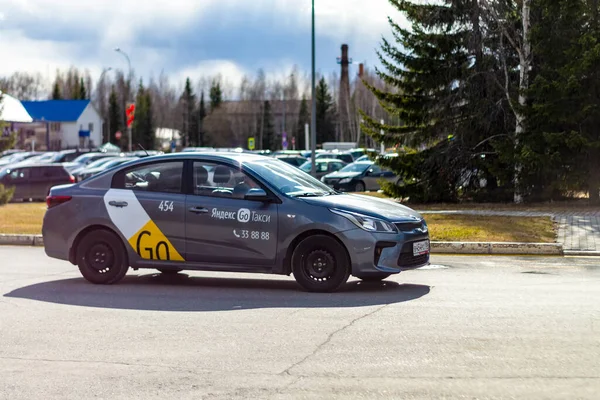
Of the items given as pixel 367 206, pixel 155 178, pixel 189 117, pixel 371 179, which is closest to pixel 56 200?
pixel 155 178

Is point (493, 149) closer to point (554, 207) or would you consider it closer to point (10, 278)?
point (554, 207)

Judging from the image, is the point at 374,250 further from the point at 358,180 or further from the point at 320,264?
the point at 358,180

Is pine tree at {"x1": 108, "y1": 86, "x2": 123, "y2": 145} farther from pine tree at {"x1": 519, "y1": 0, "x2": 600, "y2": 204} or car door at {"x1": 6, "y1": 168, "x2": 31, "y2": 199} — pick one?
pine tree at {"x1": 519, "y1": 0, "x2": 600, "y2": 204}

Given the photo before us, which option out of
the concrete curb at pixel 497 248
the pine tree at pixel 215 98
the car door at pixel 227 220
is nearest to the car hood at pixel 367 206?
the car door at pixel 227 220

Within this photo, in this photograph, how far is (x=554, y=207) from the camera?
22531 mm

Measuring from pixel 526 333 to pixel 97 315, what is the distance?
13.4 feet

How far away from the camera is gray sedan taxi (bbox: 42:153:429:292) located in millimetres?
9531

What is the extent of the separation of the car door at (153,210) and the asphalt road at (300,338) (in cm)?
50

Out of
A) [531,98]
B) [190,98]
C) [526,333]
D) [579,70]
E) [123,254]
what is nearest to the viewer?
[526,333]

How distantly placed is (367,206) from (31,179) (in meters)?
28.9

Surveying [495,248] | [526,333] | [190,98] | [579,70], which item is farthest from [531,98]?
[190,98]

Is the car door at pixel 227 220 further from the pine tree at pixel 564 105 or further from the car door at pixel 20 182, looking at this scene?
the car door at pixel 20 182

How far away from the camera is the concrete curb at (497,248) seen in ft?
47.2

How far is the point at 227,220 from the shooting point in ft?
32.7
